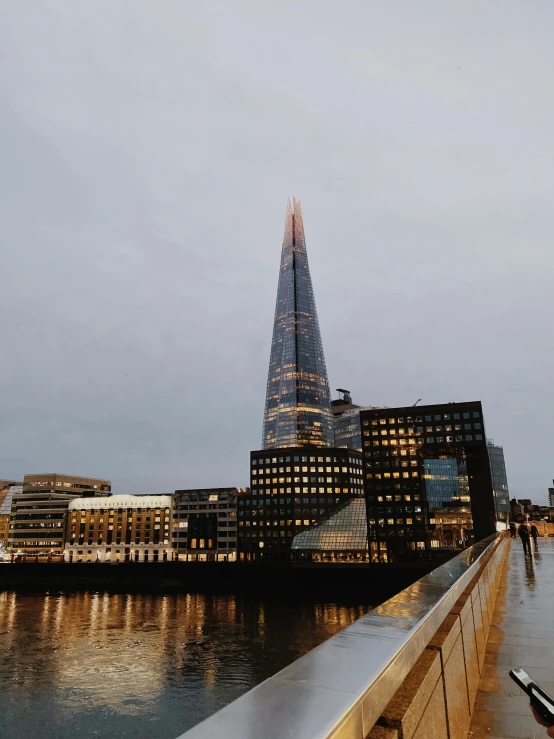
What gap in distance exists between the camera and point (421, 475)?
14825 centimetres

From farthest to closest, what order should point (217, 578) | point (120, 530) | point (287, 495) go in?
point (120, 530), point (287, 495), point (217, 578)

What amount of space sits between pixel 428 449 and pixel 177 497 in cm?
8640

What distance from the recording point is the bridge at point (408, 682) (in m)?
2.39

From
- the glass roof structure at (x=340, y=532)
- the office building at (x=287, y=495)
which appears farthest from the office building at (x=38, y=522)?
the glass roof structure at (x=340, y=532)

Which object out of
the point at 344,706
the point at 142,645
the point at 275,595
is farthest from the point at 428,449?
the point at 344,706

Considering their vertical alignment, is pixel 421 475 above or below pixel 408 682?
above

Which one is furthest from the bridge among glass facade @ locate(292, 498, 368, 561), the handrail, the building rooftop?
the building rooftop

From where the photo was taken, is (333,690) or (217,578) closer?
(333,690)

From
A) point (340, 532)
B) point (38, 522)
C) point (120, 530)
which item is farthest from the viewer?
point (38, 522)

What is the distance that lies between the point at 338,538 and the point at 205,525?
4822 cm

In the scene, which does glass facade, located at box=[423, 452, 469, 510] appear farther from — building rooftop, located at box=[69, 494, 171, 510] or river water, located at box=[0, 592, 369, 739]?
building rooftop, located at box=[69, 494, 171, 510]

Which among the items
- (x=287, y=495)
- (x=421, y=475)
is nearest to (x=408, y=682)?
(x=421, y=475)

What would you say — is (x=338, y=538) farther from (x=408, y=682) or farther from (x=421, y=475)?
(x=408, y=682)

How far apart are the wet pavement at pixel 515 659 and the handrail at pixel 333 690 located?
2284 millimetres
